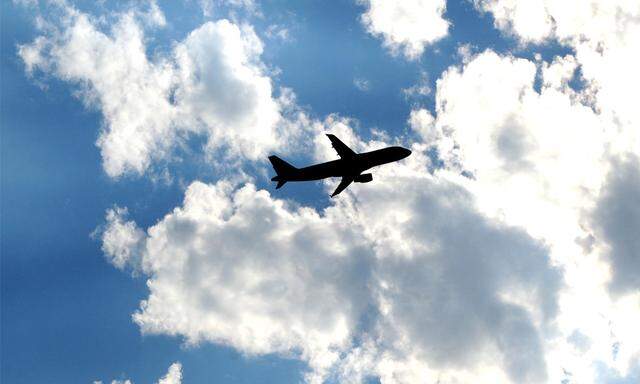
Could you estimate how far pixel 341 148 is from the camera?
4806 inches

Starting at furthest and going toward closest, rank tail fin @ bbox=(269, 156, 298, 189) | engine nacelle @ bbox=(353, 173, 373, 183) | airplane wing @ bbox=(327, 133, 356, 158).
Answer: tail fin @ bbox=(269, 156, 298, 189), engine nacelle @ bbox=(353, 173, 373, 183), airplane wing @ bbox=(327, 133, 356, 158)

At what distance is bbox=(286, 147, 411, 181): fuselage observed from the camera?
123m

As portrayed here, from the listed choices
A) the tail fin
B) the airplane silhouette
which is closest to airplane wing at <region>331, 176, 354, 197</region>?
the airplane silhouette

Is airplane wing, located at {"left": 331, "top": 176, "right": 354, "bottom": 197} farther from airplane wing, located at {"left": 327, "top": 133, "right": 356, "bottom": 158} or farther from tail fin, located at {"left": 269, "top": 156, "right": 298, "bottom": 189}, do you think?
tail fin, located at {"left": 269, "top": 156, "right": 298, "bottom": 189}

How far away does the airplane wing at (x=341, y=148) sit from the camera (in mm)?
121938

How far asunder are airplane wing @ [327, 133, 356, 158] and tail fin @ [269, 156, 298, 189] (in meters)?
16.0

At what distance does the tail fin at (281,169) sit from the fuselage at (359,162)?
8.95 m

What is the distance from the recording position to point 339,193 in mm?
127062

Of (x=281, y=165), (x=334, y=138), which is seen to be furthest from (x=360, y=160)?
(x=281, y=165)

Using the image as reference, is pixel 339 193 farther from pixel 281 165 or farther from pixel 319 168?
pixel 281 165

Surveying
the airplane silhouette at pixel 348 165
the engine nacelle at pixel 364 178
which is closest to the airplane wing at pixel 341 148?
the airplane silhouette at pixel 348 165

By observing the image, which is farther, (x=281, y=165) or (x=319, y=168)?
(x=281, y=165)

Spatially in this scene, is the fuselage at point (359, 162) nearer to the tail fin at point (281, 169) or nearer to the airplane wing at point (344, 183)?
the airplane wing at point (344, 183)

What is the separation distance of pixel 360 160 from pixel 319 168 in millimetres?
10476
